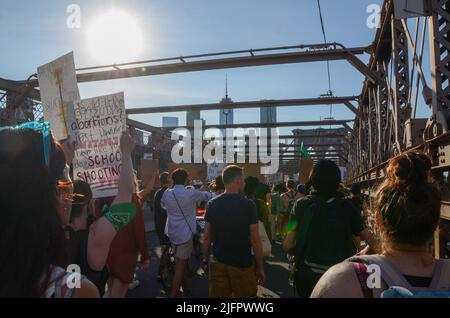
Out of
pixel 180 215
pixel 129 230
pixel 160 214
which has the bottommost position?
pixel 160 214

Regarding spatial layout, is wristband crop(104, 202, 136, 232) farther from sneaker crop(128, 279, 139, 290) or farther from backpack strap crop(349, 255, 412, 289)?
sneaker crop(128, 279, 139, 290)

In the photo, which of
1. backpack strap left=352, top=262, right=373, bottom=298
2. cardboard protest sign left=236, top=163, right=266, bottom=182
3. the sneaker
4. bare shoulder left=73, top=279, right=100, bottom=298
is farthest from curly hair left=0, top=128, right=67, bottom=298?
cardboard protest sign left=236, top=163, right=266, bottom=182

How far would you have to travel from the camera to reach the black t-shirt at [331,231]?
3.33 metres

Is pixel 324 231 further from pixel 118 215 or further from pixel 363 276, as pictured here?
pixel 118 215

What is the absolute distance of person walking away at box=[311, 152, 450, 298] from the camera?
4.75ft

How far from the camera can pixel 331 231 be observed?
132 inches

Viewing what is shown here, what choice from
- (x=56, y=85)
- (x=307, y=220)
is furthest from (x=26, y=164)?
(x=307, y=220)

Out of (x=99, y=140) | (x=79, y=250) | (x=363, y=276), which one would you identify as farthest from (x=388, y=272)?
(x=99, y=140)

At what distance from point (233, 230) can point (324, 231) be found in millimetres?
1206

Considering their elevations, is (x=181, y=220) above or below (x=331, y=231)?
below

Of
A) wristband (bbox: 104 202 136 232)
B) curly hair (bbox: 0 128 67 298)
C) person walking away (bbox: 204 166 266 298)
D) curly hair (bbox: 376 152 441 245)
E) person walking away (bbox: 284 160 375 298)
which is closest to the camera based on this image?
curly hair (bbox: 0 128 67 298)

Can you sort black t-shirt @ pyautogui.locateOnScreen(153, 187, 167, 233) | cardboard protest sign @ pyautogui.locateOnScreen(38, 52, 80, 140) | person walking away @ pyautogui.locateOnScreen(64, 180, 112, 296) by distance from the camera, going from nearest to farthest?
1. person walking away @ pyautogui.locateOnScreen(64, 180, 112, 296)
2. cardboard protest sign @ pyautogui.locateOnScreen(38, 52, 80, 140)
3. black t-shirt @ pyautogui.locateOnScreen(153, 187, 167, 233)

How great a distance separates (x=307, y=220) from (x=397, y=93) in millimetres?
3849

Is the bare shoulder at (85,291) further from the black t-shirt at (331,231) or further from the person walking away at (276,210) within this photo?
the person walking away at (276,210)
